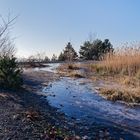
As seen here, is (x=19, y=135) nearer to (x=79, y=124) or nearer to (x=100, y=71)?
(x=79, y=124)

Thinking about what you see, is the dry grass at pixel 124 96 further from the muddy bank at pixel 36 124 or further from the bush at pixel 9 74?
the bush at pixel 9 74

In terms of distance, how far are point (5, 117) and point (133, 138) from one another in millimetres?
2654

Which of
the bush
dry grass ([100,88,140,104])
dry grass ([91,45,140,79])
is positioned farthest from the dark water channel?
dry grass ([91,45,140,79])

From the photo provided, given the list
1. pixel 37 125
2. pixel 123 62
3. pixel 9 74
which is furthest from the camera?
pixel 123 62

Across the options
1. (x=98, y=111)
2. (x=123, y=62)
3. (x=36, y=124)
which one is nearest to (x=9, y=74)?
(x=98, y=111)

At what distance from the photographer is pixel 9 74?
12.2 m

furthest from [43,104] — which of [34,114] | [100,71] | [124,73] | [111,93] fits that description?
[100,71]

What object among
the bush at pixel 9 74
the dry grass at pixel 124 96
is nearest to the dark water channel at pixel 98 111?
the dry grass at pixel 124 96

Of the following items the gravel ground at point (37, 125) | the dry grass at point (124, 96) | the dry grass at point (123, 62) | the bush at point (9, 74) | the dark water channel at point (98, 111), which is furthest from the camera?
the dry grass at point (123, 62)

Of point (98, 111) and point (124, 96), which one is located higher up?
point (124, 96)

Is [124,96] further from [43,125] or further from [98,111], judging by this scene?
[43,125]

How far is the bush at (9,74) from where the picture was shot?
471 inches

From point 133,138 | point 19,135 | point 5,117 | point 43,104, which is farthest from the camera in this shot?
point 43,104

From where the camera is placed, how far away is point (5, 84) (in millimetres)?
11953
